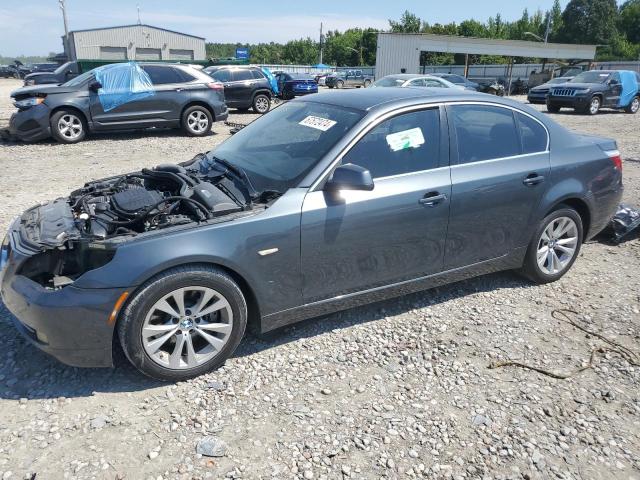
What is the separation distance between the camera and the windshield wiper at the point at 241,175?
3.37 m

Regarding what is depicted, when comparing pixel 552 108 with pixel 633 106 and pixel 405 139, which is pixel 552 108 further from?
pixel 405 139

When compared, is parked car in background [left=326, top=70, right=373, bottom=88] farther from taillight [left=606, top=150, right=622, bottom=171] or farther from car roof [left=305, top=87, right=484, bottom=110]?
car roof [left=305, top=87, right=484, bottom=110]

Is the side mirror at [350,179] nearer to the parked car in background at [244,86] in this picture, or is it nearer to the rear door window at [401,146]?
the rear door window at [401,146]

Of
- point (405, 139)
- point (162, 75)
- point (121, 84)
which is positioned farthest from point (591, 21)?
point (405, 139)

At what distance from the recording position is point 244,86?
1680 cm

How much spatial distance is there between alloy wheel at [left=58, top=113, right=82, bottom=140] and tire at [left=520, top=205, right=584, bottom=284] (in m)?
9.66

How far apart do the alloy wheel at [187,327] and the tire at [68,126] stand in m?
9.02

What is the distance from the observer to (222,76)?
55.5 ft

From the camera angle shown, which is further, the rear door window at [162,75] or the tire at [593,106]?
the tire at [593,106]

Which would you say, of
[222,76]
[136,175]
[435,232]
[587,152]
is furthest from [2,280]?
[222,76]

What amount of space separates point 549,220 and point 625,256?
1561 mm

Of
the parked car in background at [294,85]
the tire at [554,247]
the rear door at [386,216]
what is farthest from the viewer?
the parked car in background at [294,85]

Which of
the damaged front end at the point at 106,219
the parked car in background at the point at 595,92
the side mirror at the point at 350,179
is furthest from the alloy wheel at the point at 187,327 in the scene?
the parked car in background at the point at 595,92

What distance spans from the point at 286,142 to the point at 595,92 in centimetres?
1812
